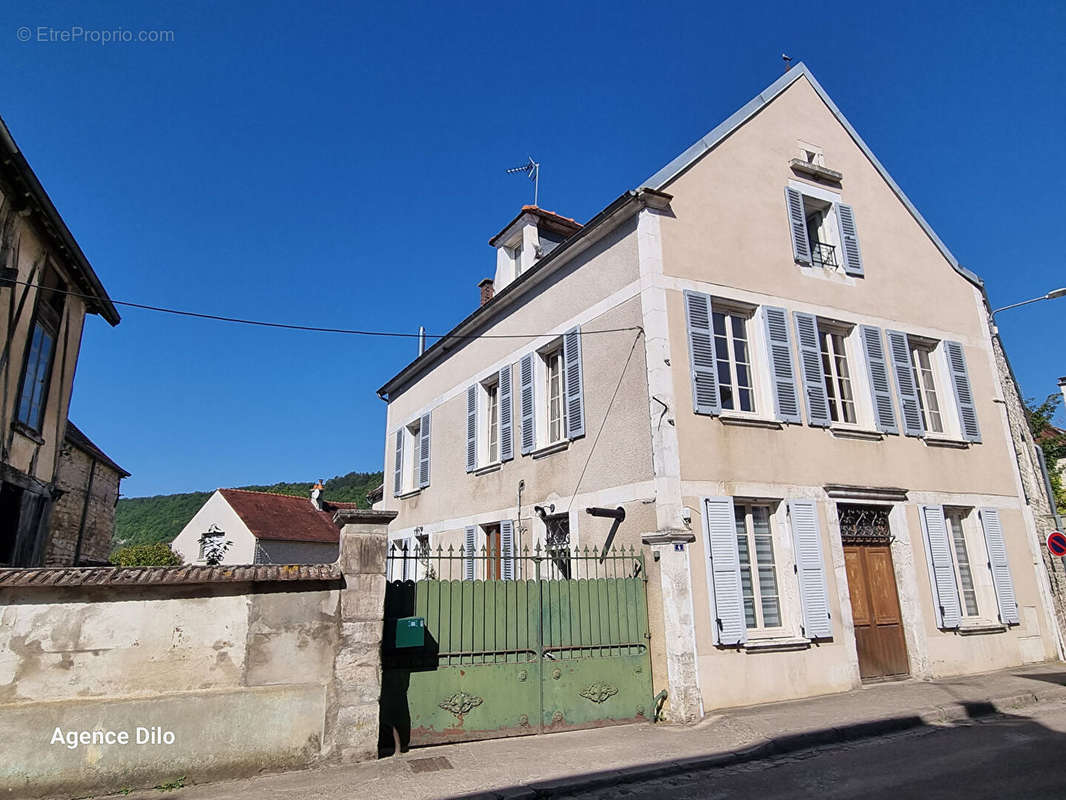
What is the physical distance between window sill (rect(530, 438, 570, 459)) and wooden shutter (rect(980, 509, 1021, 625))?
6.95 m

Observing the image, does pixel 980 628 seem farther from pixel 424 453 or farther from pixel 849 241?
pixel 424 453

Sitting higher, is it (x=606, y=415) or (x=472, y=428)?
(x=472, y=428)

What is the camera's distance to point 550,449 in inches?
400

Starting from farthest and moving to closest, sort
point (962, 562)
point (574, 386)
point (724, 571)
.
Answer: point (962, 562), point (574, 386), point (724, 571)

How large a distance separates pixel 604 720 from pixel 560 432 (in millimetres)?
4525

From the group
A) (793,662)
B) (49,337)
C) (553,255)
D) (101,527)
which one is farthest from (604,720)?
(101,527)

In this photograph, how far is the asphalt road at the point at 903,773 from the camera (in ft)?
16.0

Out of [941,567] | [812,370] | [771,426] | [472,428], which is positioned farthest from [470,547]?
[941,567]

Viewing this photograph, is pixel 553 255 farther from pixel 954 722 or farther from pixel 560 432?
pixel 954 722

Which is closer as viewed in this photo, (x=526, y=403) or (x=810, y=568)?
(x=810, y=568)

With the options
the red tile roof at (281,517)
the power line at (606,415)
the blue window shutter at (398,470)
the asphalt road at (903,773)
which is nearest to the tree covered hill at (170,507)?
the red tile roof at (281,517)

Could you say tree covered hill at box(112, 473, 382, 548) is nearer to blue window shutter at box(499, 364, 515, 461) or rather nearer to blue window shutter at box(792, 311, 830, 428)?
blue window shutter at box(499, 364, 515, 461)

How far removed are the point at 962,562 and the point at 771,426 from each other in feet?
14.7

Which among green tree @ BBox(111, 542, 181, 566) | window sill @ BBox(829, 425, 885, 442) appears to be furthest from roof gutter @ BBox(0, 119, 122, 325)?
green tree @ BBox(111, 542, 181, 566)
